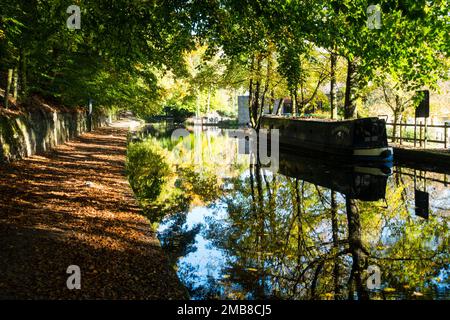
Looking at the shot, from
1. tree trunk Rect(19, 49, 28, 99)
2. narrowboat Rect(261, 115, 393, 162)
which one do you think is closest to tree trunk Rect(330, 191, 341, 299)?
narrowboat Rect(261, 115, 393, 162)

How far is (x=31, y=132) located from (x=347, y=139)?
1559 cm

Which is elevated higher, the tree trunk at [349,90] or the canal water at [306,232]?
the tree trunk at [349,90]

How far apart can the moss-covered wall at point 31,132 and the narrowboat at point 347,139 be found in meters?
15.5

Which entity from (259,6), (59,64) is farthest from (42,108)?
(259,6)

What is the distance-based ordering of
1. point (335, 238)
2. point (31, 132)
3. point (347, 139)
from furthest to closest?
point (347, 139) → point (31, 132) → point (335, 238)

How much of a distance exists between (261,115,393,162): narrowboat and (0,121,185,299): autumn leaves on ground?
12757 mm

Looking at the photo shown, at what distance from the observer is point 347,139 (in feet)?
66.9

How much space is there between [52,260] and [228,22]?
22.7 feet

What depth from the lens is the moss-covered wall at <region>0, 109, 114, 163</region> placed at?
45.6ft

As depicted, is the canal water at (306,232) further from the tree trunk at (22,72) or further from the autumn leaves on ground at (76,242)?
the tree trunk at (22,72)

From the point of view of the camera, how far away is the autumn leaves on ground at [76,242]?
5.08 m

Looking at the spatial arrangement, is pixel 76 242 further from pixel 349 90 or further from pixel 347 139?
pixel 349 90

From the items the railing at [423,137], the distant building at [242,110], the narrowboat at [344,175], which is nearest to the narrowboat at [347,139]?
the narrowboat at [344,175]

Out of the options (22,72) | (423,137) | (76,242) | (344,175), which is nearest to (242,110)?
(423,137)
